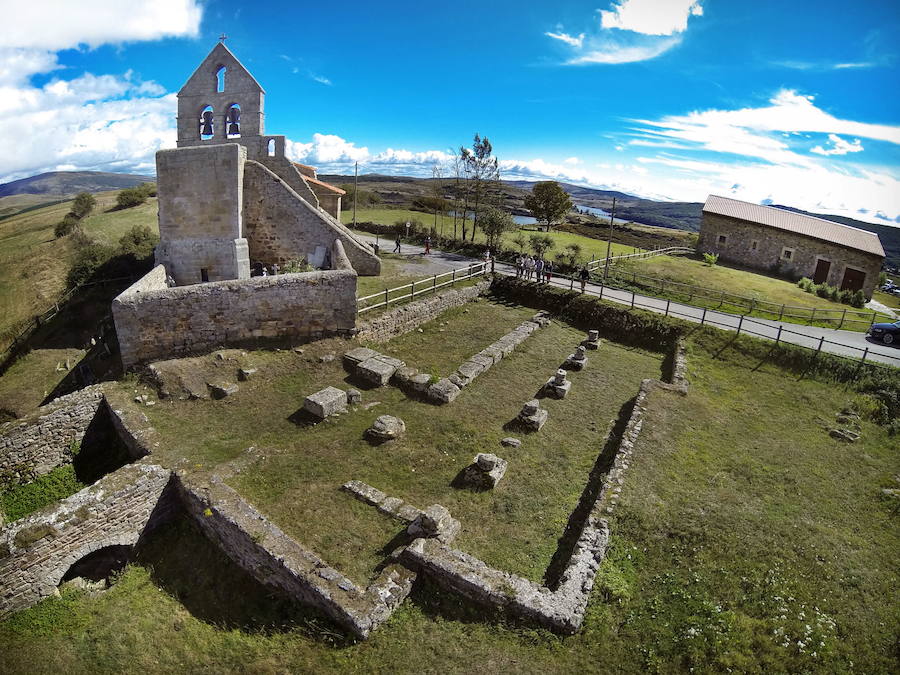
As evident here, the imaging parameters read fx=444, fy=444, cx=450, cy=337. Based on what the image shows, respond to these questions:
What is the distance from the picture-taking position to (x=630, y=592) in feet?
23.1

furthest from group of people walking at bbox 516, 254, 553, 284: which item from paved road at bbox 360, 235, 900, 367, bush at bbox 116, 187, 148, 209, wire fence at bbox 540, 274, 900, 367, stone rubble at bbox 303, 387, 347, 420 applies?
bush at bbox 116, 187, 148, 209

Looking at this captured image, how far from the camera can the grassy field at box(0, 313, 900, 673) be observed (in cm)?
614

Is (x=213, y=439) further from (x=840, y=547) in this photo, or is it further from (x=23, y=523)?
(x=840, y=547)

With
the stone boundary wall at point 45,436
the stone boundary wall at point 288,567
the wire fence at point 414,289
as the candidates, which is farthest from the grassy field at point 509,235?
the stone boundary wall at point 45,436

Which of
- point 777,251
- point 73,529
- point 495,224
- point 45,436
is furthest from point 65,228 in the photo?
point 777,251

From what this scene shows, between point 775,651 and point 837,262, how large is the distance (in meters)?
32.4

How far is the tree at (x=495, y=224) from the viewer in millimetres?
29344

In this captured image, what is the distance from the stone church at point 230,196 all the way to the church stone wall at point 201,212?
0.11 ft

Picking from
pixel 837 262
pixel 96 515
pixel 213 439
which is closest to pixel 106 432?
pixel 213 439

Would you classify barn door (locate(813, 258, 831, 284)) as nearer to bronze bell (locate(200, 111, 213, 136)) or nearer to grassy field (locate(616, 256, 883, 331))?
grassy field (locate(616, 256, 883, 331))

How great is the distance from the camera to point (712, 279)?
1038 inches

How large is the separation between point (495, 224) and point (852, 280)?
75.8ft

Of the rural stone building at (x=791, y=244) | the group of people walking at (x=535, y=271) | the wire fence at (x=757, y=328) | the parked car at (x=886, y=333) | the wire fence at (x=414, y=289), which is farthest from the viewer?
the rural stone building at (x=791, y=244)

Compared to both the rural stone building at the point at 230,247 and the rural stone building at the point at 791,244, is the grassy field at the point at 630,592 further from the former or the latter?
the rural stone building at the point at 791,244
